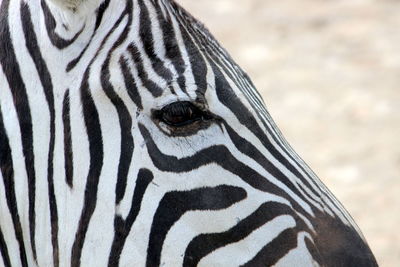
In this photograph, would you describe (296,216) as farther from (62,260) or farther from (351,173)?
(351,173)

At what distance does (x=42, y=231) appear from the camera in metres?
2.89

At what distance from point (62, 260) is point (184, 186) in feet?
1.46

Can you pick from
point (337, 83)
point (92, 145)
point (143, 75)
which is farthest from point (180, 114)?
point (337, 83)

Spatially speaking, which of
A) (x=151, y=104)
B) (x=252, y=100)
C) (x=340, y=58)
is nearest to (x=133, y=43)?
(x=151, y=104)

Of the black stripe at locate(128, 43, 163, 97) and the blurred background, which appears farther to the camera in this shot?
the blurred background

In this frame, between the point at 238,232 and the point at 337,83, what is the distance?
7.75 meters

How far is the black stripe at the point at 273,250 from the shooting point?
2.74m

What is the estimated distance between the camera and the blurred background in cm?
848

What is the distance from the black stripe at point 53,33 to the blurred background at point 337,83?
4.99 m

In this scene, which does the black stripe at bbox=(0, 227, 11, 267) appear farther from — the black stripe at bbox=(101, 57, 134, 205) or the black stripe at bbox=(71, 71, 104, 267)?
the black stripe at bbox=(101, 57, 134, 205)

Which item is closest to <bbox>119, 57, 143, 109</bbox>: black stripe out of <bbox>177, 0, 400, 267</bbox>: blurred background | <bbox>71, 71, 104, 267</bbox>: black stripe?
<bbox>71, 71, 104, 267</bbox>: black stripe

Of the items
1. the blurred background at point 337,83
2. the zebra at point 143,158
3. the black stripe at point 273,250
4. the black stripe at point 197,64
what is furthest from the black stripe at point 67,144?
the blurred background at point 337,83

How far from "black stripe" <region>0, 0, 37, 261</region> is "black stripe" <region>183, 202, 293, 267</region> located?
1.61 feet

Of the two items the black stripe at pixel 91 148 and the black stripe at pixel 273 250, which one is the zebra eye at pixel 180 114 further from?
the black stripe at pixel 273 250
